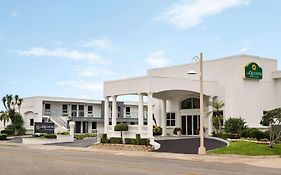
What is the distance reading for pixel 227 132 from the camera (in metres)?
37.9

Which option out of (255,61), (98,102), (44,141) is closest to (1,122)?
(98,102)

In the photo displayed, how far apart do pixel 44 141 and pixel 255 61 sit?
23724 millimetres

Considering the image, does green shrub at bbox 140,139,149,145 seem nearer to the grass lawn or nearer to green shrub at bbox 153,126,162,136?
the grass lawn

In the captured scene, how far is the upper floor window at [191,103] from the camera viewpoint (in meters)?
44.9

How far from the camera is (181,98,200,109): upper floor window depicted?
4491cm

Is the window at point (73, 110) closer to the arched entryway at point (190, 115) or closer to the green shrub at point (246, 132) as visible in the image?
the arched entryway at point (190, 115)

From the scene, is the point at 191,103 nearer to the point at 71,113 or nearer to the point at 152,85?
the point at 152,85

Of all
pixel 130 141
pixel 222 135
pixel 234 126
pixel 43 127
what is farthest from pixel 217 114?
pixel 43 127

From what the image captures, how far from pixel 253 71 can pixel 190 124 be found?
8.93 m

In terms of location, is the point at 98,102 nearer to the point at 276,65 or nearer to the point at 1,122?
the point at 1,122

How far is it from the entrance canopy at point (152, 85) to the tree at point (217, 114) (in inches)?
49.5

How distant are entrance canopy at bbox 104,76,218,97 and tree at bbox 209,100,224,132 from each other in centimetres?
126

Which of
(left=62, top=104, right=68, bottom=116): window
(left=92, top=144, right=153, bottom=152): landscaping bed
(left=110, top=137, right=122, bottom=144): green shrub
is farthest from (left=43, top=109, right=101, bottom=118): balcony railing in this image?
(left=110, top=137, right=122, bottom=144): green shrub

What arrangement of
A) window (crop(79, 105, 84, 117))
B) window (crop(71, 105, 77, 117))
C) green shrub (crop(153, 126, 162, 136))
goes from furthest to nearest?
window (crop(79, 105, 84, 117)), window (crop(71, 105, 77, 117)), green shrub (crop(153, 126, 162, 136))
